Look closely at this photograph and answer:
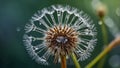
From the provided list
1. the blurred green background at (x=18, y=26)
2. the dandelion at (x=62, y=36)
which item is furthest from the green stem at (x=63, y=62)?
the blurred green background at (x=18, y=26)

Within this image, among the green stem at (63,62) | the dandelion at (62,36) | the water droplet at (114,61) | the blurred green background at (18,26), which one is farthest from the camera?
the water droplet at (114,61)

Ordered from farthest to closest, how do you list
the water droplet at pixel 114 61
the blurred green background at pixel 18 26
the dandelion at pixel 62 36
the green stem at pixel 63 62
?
the water droplet at pixel 114 61 < the blurred green background at pixel 18 26 < the dandelion at pixel 62 36 < the green stem at pixel 63 62

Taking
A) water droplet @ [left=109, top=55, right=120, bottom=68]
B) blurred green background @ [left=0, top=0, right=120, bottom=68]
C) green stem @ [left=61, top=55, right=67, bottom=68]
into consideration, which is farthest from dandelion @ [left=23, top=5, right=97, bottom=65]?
water droplet @ [left=109, top=55, right=120, bottom=68]

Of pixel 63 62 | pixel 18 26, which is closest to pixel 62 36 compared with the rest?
pixel 63 62

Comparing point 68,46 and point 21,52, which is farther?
point 21,52

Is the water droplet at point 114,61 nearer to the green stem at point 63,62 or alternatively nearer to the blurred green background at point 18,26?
the blurred green background at point 18,26

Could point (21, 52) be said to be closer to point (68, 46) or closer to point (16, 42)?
point (16, 42)

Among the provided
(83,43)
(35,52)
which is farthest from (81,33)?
(35,52)

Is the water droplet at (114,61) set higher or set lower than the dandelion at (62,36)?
lower

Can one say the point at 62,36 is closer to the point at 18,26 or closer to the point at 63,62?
the point at 63,62
